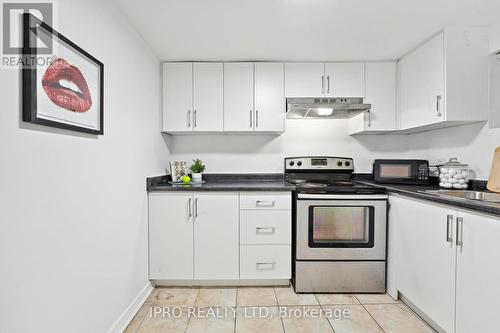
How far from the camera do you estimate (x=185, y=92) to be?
8.34 ft

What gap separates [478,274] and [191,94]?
2.59 m

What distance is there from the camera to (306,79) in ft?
8.32

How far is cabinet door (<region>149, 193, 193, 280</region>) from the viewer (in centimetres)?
224

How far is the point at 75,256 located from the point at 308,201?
1.70 metres

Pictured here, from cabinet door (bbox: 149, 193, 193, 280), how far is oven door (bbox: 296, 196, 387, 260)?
1.01 m

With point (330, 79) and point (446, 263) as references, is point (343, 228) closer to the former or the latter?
point (446, 263)

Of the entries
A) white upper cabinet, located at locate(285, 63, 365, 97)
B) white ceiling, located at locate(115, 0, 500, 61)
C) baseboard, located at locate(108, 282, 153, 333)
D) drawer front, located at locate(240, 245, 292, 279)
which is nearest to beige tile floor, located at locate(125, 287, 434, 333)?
baseboard, located at locate(108, 282, 153, 333)

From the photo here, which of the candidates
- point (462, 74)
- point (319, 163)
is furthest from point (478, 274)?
point (319, 163)

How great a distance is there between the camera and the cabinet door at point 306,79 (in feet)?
8.31

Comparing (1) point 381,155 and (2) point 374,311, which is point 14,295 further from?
(1) point 381,155

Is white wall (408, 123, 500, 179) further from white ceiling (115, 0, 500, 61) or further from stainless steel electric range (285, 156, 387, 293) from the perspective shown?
white ceiling (115, 0, 500, 61)

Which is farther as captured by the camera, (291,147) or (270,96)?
(291,147)

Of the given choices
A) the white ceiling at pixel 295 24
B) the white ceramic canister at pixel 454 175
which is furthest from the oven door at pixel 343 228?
the white ceiling at pixel 295 24

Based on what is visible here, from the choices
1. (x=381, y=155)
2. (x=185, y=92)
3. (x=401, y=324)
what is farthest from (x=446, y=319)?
(x=185, y=92)
